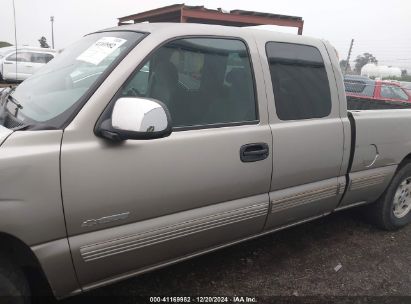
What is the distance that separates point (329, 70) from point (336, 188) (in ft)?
3.08

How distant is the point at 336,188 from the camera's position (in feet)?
10.4

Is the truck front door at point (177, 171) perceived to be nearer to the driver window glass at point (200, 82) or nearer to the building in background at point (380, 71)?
the driver window glass at point (200, 82)

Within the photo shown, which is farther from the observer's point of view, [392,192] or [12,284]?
[392,192]

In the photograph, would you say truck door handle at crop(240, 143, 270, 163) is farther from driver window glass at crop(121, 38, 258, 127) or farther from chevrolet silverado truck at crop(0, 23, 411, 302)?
driver window glass at crop(121, 38, 258, 127)

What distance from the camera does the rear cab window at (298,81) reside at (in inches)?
108

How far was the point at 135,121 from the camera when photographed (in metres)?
1.87

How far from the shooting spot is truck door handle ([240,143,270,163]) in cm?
247

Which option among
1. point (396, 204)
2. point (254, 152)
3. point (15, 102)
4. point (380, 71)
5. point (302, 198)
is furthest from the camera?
point (380, 71)

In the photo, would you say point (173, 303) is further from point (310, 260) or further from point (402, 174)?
point (402, 174)

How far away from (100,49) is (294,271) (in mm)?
2202

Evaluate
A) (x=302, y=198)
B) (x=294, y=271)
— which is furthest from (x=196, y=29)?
(x=294, y=271)

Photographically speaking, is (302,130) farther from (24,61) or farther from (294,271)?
(24,61)

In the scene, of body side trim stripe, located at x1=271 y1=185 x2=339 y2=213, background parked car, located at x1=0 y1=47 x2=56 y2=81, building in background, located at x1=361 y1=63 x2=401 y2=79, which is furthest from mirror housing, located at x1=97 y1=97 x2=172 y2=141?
building in background, located at x1=361 y1=63 x2=401 y2=79

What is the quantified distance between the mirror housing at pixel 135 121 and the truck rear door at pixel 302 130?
97cm
